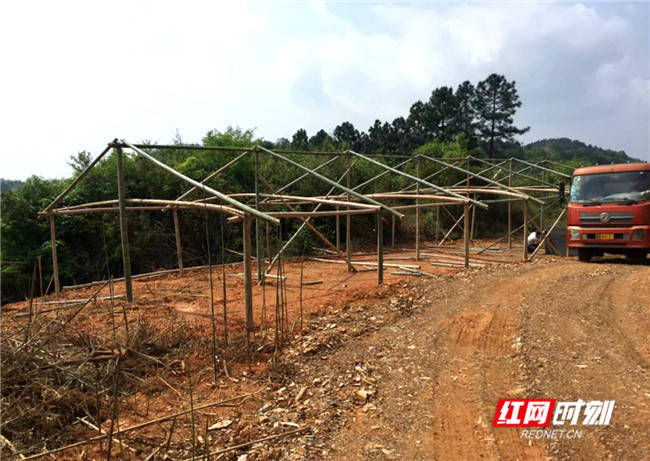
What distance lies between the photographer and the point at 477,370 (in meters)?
4.86

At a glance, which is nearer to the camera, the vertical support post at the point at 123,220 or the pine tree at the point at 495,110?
the vertical support post at the point at 123,220

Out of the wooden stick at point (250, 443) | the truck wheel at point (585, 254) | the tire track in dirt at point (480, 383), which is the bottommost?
the wooden stick at point (250, 443)

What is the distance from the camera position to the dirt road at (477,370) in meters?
3.47

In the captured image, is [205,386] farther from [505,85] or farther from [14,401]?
[505,85]

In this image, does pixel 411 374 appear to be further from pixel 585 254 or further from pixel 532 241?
pixel 532 241

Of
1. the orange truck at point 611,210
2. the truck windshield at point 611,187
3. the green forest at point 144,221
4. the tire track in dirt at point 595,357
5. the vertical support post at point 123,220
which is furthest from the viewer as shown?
the green forest at point 144,221

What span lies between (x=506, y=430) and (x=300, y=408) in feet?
6.52

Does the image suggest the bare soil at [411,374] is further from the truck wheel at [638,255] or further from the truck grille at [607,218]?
the truck wheel at [638,255]

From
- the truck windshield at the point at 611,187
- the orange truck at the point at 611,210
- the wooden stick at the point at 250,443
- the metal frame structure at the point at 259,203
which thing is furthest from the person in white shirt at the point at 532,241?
the wooden stick at the point at 250,443

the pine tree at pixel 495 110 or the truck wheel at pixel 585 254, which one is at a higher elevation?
the pine tree at pixel 495 110

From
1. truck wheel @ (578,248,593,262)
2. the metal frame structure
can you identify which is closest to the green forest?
the metal frame structure

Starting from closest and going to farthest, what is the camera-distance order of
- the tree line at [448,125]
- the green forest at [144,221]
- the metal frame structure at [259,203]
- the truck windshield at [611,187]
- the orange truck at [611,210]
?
the metal frame structure at [259,203] → the orange truck at [611,210] → the truck windshield at [611,187] → the green forest at [144,221] → the tree line at [448,125]

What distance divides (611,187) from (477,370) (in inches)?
357

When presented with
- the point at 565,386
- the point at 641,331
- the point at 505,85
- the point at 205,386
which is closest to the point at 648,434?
the point at 565,386
